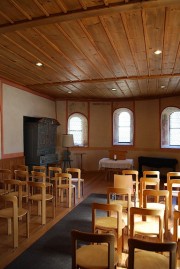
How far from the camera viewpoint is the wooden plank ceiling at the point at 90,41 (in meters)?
3.07

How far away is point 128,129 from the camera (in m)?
10.6

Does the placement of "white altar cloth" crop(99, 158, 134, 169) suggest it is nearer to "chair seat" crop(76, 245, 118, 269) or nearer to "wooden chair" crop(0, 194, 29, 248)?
"wooden chair" crop(0, 194, 29, 248)

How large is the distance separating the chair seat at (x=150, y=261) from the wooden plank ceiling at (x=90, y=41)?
8.97ft

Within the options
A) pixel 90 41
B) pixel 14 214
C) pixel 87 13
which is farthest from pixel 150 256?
pixel 90 41

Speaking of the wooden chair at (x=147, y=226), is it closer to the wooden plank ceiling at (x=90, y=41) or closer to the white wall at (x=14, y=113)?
the wooden plank ceiling at (x=90, y=41)

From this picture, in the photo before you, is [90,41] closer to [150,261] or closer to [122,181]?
[122,181]

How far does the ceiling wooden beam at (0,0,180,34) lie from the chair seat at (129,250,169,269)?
2.74m

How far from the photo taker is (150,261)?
236 cm

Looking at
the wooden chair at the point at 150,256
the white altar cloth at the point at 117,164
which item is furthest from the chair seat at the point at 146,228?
the white altar cloth at the point at 117,164

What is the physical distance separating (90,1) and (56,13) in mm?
509

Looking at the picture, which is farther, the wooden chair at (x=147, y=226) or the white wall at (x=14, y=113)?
the white wall at (x=14, y=113)

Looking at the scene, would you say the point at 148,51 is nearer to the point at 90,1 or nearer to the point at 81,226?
the point at 90,1

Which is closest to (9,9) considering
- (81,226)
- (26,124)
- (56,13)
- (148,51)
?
(56,13)

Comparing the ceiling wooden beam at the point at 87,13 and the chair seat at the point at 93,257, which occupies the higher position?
the ceiling wooden beam at the point at 87,13
